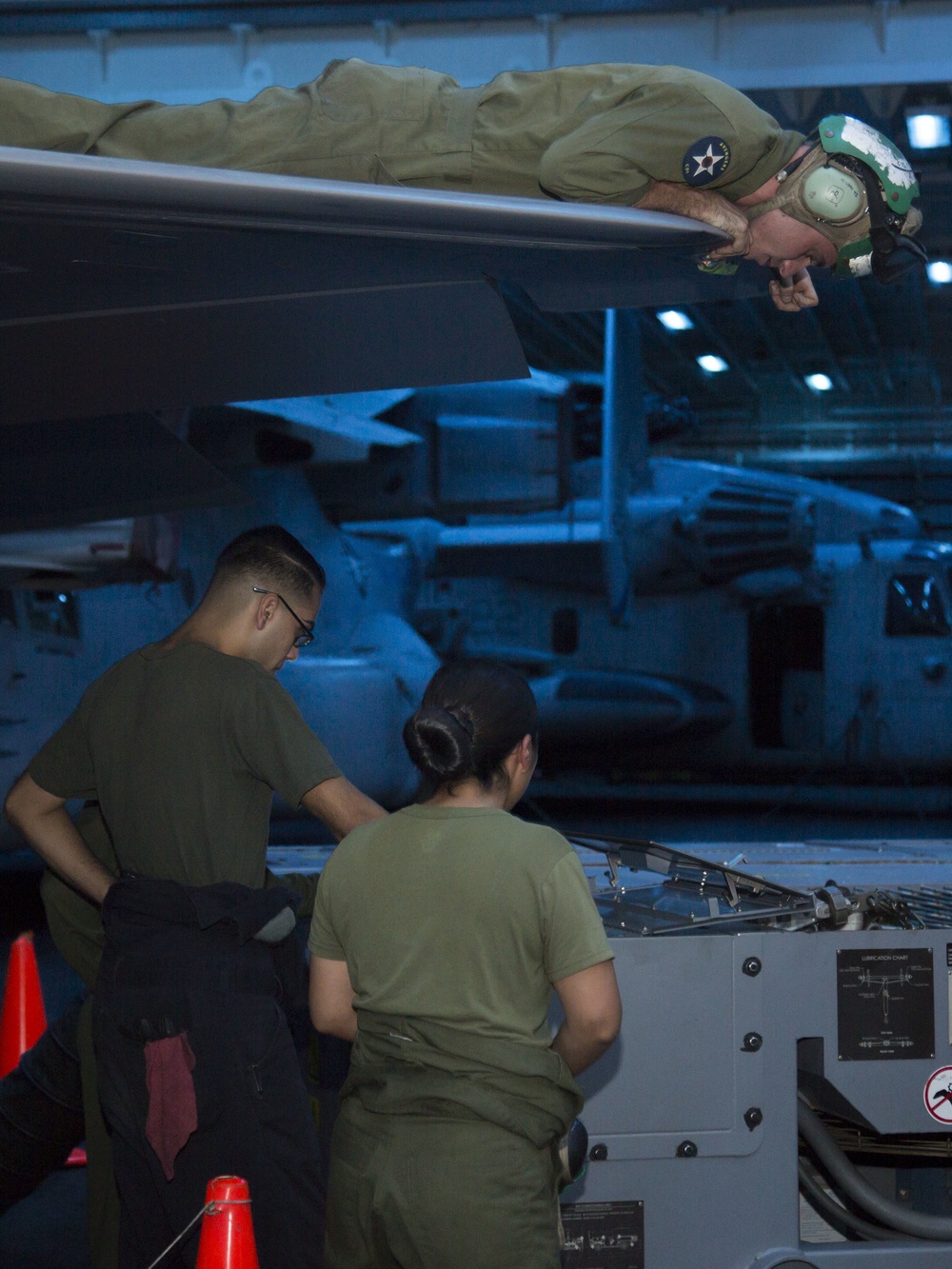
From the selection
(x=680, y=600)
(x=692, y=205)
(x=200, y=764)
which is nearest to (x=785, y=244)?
(x=692, y=205)

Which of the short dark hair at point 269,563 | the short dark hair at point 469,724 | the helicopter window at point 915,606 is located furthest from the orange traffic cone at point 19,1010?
the helicopter window at point 915,606

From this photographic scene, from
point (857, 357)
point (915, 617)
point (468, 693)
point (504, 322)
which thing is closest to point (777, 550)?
point (915, 617)

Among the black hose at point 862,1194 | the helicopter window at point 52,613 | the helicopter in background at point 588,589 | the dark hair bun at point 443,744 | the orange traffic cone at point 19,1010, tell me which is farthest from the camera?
the helicopter in background at point 588,589

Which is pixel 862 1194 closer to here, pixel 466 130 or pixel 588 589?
pixel 466 130

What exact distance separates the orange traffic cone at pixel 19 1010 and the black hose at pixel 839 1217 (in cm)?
335

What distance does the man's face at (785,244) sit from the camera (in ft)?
8.29

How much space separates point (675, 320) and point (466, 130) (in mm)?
13893

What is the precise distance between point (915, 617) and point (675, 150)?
15623 millimetres

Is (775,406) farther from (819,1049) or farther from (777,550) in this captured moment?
(819,1049)

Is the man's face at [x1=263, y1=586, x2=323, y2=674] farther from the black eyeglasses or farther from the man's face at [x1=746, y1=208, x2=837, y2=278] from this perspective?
the man's face at [x1=746, y1=208, x2=837, y2=278]

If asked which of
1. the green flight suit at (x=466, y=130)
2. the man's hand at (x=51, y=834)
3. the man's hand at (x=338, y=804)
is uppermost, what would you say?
the green flight suit at (x=466, y=130)

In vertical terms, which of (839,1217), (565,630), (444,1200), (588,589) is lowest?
(565,630)

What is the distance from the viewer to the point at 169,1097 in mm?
2359

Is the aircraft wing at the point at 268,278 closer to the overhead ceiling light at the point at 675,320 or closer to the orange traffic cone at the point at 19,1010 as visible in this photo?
the orange traffic cone at the point at 19,1010
